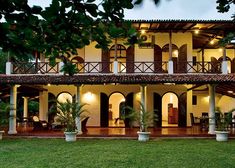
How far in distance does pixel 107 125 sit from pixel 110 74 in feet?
14.7

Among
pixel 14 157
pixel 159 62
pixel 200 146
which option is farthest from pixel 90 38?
pixel 159 62

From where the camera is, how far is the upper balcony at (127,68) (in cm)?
1861

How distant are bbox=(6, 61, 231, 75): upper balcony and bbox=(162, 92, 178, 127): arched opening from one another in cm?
262

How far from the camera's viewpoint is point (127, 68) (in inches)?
786

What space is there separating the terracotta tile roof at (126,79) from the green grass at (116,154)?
318cm

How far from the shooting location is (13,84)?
59.1 ft

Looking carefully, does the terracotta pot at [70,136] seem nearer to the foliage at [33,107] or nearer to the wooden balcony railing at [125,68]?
the wooden balcony railing at [125,68]

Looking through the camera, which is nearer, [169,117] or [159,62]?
[159,62]

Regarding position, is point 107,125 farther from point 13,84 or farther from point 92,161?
point 92,161

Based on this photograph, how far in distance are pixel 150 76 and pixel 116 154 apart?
6.58 metres

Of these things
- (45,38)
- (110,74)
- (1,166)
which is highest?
(110,74)

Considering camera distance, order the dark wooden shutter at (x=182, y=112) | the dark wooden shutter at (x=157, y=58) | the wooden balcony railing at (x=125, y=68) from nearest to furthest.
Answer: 1. the wooden balcony railing at (x=125, y=68)
2. the dark wooden shutter at (x=157, y=58)
3. the dark wooden shutter at (x=182, y=112)

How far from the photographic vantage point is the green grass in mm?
10430

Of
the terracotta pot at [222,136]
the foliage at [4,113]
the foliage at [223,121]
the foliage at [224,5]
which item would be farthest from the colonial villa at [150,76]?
the foliage at [224,5]
